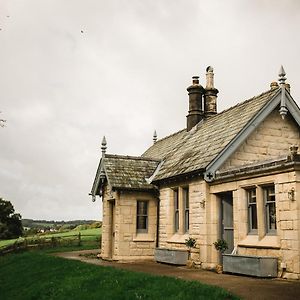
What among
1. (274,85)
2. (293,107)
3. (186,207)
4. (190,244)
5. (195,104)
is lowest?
(190,244)

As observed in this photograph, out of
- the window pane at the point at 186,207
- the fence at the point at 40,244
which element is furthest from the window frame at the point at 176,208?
the fence at the point at 40,244

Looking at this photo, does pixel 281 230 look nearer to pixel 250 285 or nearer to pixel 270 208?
pixel 270 208

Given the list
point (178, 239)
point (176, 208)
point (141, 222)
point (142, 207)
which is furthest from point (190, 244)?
point (142, 207)

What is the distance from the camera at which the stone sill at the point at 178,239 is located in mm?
18688

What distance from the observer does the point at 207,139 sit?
20.3 metres

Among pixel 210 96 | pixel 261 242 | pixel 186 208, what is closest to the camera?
pixel 261 242

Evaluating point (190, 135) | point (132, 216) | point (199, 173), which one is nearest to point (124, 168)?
point (132, 216)

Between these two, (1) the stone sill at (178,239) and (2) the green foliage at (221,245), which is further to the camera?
(1) the stone sill at (178,239)

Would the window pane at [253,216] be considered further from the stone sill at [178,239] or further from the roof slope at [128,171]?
the roof slope at [128,171]

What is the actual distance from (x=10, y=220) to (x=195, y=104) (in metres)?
43.4

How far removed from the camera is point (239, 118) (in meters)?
19.1

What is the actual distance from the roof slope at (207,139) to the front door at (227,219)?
5.04ft

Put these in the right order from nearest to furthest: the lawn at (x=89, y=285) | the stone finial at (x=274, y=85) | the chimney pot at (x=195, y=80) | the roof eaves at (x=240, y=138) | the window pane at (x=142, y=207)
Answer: the lawn at (x=89, y=285) → the roof eaves at (x=240, y=138) → the stone finial at (x=274, y=85) → the window pane at (x=142, y=207) → the chimney pot at (x=195, y=80)

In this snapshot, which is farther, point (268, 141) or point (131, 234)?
point (131, 234)
